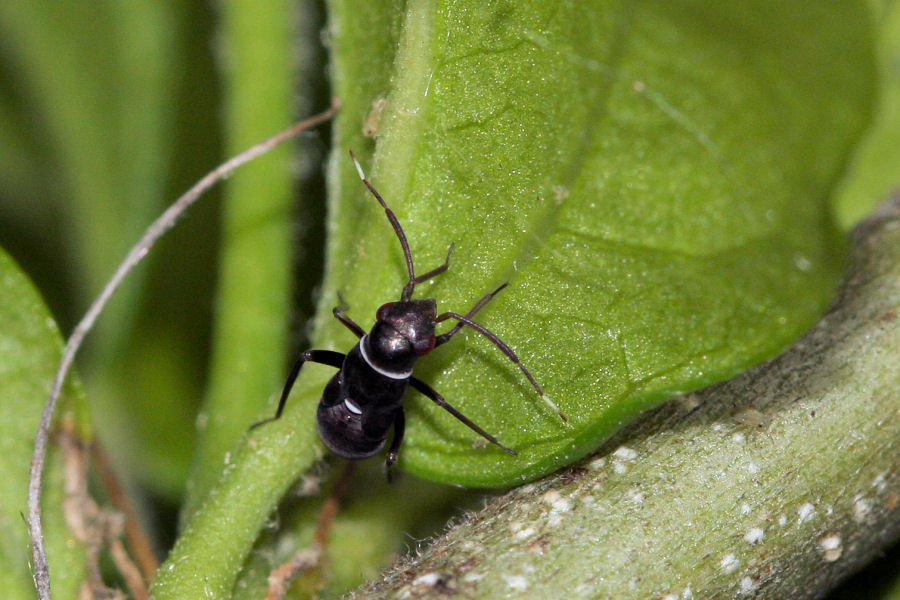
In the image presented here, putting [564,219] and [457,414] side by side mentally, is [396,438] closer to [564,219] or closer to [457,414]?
[457,414]

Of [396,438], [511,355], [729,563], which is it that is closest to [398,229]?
[511,355]

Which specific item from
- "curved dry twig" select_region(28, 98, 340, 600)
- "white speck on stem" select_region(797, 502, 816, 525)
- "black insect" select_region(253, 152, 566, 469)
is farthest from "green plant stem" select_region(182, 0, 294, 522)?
"white speck on stem" select_region(797, 502, 816, 525)

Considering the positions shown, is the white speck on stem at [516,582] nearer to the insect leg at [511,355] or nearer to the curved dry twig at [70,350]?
the insect leg at [511,355]

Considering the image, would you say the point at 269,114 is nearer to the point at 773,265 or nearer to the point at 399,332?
the point at 399,332

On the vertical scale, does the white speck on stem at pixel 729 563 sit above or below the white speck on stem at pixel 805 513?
below

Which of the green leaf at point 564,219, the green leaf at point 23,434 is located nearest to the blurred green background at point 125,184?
the green leaf at point 23,434

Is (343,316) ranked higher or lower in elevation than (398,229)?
lower

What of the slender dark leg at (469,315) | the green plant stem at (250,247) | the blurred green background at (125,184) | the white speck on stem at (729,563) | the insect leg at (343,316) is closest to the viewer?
the white speck on stem at (729,563)
